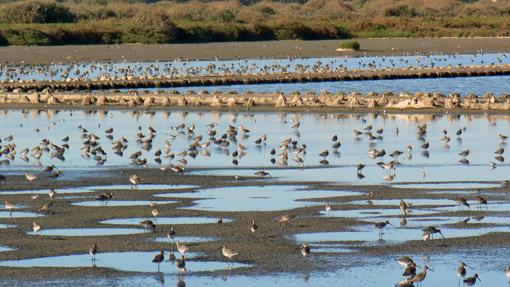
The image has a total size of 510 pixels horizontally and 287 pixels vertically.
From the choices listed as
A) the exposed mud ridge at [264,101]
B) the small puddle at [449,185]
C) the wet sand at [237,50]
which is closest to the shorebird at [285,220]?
the small puddle at [449,185]

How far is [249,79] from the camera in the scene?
6344 cm

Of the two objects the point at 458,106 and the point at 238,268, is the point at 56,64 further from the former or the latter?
the point at 238,268

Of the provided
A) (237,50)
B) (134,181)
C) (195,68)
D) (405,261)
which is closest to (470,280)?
(405,261)

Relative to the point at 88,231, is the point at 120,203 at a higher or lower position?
lower

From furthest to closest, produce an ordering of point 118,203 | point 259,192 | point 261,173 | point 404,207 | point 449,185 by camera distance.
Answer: point 261,173 → point 449,185 → point 259,192 → point 118,203 → point 404,207

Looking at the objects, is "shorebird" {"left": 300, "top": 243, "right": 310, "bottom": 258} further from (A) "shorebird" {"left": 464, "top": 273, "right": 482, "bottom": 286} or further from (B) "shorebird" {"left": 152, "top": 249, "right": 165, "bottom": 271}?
(A) "shorebird" {"left": 464, "top": 273, "right": 482, "bottom": 286}

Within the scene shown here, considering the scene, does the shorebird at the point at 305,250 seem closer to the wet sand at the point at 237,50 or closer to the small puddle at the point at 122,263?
the small puddle at the point at 122,263

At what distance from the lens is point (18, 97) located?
2061 inches

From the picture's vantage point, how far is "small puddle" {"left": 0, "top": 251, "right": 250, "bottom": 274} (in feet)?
59.3

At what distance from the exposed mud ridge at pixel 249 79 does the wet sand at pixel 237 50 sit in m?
19.7

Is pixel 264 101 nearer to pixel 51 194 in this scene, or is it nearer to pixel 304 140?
pixel 304 140

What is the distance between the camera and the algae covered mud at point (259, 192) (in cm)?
1819

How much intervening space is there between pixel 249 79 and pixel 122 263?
148ft

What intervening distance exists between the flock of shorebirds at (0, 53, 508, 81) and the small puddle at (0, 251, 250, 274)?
144 feet
